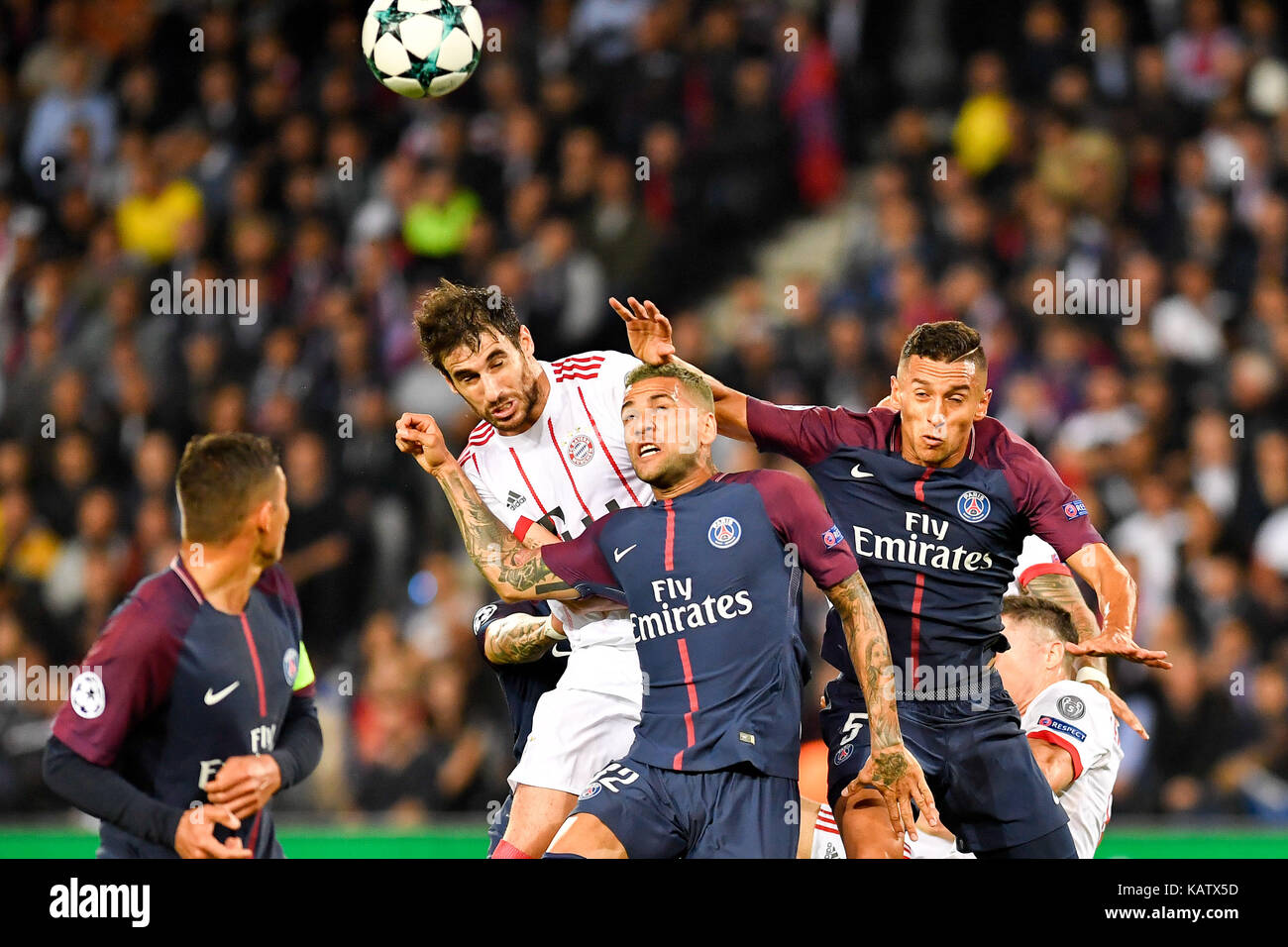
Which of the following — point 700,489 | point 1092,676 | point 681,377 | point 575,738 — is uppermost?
point 681,377

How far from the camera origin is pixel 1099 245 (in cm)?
1065

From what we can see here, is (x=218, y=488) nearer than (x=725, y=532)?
Yes

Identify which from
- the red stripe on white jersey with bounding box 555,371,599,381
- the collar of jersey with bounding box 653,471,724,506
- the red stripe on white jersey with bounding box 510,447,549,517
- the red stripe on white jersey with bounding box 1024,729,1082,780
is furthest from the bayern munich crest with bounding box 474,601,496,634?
the red stripe on white jersey with bounding box 1024,729,1082,780

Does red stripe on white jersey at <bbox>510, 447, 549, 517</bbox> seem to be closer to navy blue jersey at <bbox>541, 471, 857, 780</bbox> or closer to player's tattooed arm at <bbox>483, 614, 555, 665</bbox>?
player's tattooed arm at <bbox>483, 614, 555, 665</bbox>

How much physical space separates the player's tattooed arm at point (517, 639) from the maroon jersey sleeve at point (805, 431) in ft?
3.27

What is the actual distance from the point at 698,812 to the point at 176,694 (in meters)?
1.52

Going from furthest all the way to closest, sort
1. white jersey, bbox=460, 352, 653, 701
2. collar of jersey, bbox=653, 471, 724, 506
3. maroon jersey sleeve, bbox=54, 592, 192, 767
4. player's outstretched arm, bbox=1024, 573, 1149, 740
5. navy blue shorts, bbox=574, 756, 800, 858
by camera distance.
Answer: player's outstretched arm, bbox=1024, 573, 1149, 740, white jersey, bbox=460, 352, 653, 701, collar of jersey, bbox=653, 471, 724, 506, navy blue shorts, bbox=574, 756, 800, 858, maroon jersey sleeve, bbox=54, 592, 192, 767

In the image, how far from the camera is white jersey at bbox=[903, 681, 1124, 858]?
562cm

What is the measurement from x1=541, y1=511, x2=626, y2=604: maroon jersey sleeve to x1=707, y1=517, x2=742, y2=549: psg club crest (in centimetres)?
34

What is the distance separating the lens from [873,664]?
4.92 metres

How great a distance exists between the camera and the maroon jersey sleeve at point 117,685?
4332 millimetres

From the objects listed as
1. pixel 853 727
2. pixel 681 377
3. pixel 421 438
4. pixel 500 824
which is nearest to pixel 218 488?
pixel 421 438

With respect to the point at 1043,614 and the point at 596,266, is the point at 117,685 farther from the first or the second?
the point at 596,266

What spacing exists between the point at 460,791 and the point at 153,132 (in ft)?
19.5
